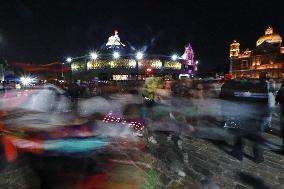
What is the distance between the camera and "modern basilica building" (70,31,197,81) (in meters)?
95.0

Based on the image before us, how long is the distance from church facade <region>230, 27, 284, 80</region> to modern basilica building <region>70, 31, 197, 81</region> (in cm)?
2579

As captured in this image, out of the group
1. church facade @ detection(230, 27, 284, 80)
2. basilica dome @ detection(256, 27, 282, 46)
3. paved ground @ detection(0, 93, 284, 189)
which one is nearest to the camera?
paved ground @ detection(0, 93, 284, 189)

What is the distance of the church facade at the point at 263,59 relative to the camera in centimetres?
11850

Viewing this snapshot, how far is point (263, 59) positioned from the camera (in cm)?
12631

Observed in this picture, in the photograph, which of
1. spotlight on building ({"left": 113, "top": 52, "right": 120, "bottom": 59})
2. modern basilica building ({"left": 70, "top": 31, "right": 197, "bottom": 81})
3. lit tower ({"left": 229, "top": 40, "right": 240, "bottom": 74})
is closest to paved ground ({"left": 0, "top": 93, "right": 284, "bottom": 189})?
modern basilica building ({"left": 70, "top": 31, "right": 197, "bottom": 81})

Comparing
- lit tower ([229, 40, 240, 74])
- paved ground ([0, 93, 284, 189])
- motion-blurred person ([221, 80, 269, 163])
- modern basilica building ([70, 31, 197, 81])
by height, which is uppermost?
lit tower ([229, 40, 240, 74])

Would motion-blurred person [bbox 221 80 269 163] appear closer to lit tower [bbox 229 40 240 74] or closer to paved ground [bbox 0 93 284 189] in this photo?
paved ground [bbox 0 93 284 189]

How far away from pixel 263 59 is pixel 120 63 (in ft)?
192

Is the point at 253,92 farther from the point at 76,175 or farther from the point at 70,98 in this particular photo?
the point at 70,98

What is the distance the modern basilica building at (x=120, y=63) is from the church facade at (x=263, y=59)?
2579 centimetres

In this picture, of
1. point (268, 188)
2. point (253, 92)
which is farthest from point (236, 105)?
point (268, 188)

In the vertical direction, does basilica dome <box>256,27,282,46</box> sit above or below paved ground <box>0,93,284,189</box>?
above

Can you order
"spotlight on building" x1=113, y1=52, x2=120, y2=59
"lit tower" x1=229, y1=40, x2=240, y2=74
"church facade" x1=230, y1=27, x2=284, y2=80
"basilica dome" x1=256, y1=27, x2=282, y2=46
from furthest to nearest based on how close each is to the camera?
"lit tower" x1=229, y1=40, x2=240, y2=74
"basilica dome" x1=256, y1=27, x2=282, y2=46
"church facade" x1=230, y1=27, x2=284, y2=80
"spotlight on building" x1=113, y1=52, x2=120, y2=59

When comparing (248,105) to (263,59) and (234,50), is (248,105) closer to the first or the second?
(263,59)
